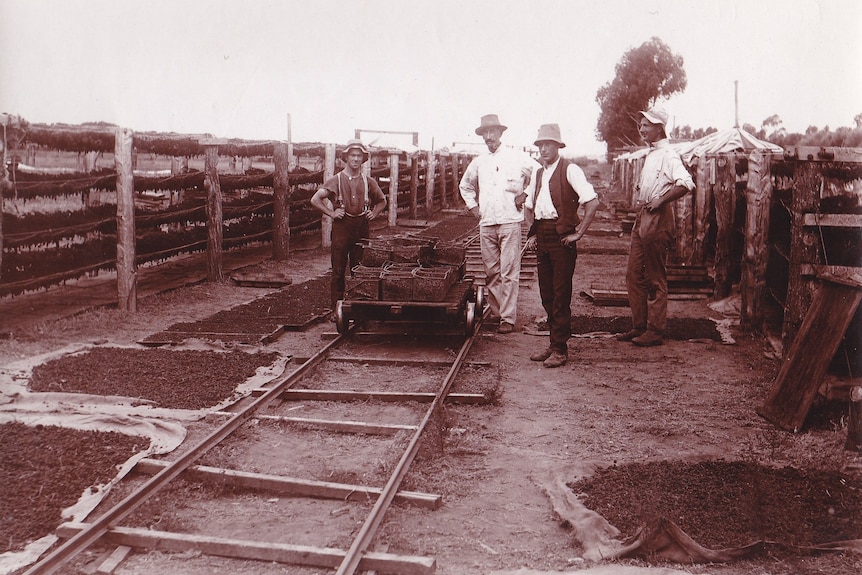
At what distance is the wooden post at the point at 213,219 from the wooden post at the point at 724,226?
7246 mm

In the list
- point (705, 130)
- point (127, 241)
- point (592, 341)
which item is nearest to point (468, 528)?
point (592, 341)

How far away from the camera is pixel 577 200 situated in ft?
27.1

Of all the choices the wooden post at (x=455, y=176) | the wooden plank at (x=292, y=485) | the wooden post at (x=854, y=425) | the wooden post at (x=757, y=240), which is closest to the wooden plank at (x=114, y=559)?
the wooden plank at (x=292, y=485)

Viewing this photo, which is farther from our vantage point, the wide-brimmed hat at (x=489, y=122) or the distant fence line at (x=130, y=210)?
the distant fence line at (x=130, y=210)

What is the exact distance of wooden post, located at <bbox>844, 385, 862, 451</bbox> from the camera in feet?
18.3

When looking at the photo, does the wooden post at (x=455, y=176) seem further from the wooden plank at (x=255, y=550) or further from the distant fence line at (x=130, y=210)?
the wooden plank at (x=255, y=550)

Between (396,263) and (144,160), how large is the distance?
24317 millimetres

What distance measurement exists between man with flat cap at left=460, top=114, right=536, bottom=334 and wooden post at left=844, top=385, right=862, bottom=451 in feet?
14.1

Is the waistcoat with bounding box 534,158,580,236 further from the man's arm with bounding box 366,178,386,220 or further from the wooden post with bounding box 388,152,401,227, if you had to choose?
the wooden post with bounding box 388,152,401,227

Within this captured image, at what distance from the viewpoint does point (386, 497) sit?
184 inches

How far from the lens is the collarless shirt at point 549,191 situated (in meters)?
8.16

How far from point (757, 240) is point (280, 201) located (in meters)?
9.05

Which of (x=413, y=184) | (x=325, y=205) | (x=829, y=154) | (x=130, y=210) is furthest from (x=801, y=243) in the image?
(x=413, y=184)

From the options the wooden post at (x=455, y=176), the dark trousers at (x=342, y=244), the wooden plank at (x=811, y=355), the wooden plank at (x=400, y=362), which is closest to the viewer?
the wooden plank at (x=811, y=355)
